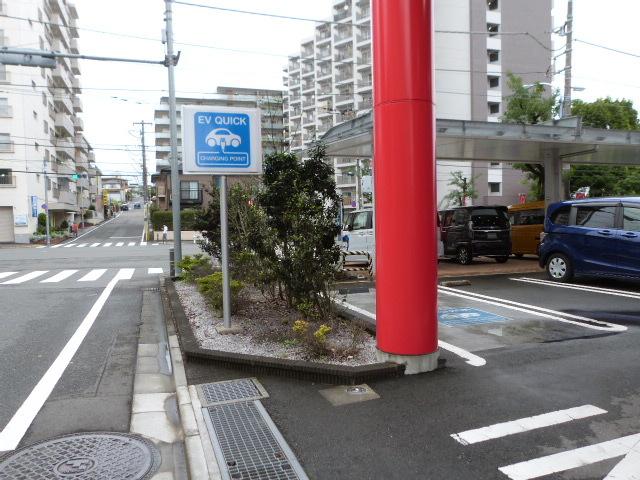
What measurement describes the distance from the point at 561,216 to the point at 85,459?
9.86 m

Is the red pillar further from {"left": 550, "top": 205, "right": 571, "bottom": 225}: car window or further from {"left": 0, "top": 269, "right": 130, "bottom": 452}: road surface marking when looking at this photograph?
{"left": 550, "top": 205, "right": 571, "bottom": 225}: car window

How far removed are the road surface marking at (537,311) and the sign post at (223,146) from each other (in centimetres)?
457

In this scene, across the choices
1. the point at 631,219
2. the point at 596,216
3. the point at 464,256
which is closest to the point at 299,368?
the point at 631,219

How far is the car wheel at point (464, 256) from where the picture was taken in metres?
14.7

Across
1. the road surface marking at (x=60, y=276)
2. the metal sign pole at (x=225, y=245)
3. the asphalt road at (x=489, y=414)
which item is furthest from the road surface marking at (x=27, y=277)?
the asphalt road at (x=489, y=414)

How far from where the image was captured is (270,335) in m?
5.88

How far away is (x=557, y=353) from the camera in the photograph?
17.5 feet

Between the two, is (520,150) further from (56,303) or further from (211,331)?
(56,303)

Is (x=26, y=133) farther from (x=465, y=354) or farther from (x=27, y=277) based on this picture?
(x=465, y=354)

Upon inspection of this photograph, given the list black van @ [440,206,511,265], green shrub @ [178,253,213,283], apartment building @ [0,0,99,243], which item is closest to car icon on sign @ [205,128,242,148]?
green shrub @ [178,253,213,283]

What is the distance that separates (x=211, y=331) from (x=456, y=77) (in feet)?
144

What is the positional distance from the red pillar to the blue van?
6262 millimetres

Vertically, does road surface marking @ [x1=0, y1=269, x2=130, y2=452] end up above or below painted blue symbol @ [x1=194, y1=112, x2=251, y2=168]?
below

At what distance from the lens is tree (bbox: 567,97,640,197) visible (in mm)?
33359
